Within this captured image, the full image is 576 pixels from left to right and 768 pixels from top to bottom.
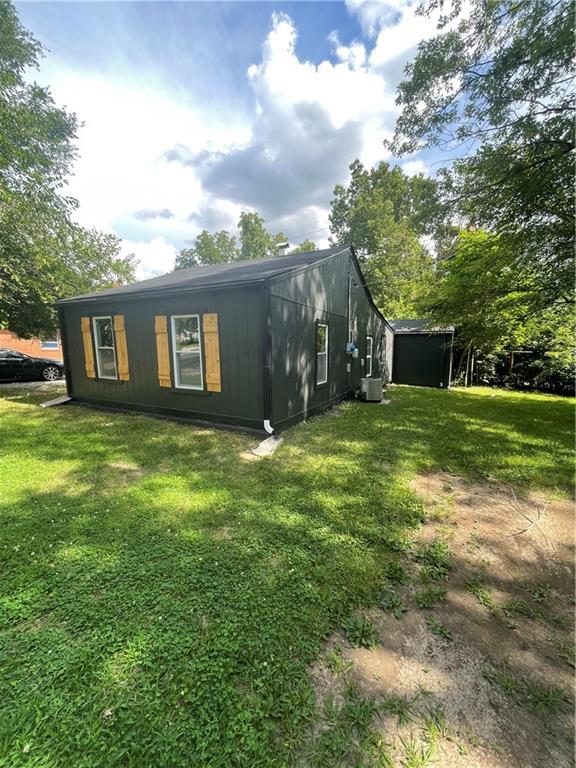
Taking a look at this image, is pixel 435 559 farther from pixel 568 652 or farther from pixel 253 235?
pixel 253 235

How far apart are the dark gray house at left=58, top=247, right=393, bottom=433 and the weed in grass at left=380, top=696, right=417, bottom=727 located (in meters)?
3.85

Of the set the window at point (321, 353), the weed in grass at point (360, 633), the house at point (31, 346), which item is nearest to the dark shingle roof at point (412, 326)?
the window at point (321, 353)

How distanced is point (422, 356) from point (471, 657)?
12.5 metres

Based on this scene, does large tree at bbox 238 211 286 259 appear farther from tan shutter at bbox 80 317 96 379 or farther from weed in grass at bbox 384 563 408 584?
weed in grass at bbox 384 563 408 584

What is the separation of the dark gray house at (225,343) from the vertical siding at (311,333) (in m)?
0.02

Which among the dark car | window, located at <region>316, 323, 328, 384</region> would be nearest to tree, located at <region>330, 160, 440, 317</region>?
window, located at <region>316, 323, 328, 384</region>

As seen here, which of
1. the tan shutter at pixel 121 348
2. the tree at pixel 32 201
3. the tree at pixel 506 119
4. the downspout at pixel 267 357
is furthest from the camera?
the tree at pixel 32 201

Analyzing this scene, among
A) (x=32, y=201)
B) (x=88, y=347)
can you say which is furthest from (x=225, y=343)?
(x=32, y=201)

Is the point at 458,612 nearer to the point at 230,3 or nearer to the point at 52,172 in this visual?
the point at 230,3

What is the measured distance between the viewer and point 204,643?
68.4 inches

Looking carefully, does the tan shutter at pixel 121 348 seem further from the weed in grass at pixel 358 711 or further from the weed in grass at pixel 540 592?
the weed in grass at pixel 540 592

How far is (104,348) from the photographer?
724 centimetres

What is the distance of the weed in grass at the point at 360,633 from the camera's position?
1.80m

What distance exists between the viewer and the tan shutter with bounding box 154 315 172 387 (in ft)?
19.9
